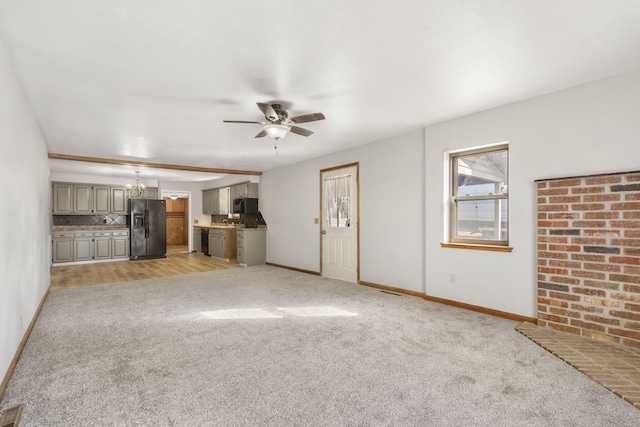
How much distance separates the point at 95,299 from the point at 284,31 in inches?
177

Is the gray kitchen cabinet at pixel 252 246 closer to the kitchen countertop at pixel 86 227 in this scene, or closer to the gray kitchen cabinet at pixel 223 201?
the gray kitchen cabinet at pixel 223 201

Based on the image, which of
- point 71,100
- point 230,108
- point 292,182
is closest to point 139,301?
point 71,100

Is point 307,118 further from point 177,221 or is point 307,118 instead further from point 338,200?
point 177,221

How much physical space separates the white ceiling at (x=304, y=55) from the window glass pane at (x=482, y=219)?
1.16 m

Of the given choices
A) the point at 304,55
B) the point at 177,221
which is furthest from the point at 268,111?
the point at 177,221

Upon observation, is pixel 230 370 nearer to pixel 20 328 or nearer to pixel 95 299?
pixel 20 328

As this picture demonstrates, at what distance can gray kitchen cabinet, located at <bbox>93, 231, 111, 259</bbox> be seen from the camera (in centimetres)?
801

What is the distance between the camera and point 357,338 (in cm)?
297

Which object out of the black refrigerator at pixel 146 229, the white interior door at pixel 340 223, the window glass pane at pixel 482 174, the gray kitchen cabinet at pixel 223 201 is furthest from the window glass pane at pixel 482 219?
the black refrigerator at pixel 146 229

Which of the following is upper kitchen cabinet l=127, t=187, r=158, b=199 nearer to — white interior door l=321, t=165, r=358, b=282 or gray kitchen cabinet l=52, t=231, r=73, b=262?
gray kitchen cabinet l=52, t=231, r=73, b=262

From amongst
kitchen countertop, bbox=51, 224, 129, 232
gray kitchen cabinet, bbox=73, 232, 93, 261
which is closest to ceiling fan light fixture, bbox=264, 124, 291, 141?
kitchen countertop, bbox=51, 224, 129, 232

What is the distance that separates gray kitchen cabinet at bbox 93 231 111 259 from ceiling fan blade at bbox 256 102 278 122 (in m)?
7.28

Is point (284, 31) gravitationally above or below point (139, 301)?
above

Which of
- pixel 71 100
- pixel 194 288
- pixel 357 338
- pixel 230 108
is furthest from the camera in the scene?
pixel 194 288
